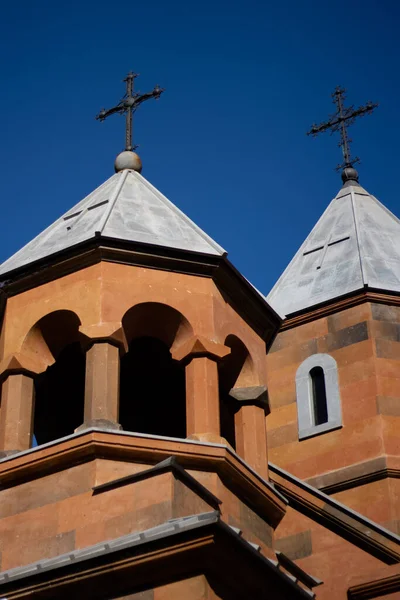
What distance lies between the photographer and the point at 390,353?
20.0 metres

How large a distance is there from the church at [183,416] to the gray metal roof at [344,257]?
Answer: 0.06 meters

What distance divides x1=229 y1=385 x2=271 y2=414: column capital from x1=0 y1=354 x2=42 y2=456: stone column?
2.31 m

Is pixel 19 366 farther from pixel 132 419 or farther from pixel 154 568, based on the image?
pixel 154 568

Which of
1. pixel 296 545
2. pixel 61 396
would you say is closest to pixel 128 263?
pixel 61 396

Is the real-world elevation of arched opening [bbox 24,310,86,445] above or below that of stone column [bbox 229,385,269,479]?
above

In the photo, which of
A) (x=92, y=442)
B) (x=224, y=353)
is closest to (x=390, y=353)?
(x=224, y=353)

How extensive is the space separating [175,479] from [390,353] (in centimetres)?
712

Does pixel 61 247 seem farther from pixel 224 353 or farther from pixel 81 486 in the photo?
pixel 81 486

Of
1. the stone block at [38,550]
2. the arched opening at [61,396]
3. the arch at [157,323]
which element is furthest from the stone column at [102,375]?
the arched opening at [61,396]

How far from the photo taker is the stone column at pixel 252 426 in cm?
1579

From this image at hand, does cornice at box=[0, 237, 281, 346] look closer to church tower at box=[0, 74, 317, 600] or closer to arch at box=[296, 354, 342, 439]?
church tower at box=[0, 74, 317, 600]

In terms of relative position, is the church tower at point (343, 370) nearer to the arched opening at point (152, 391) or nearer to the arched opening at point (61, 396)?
the arched opening at point (152, 391)

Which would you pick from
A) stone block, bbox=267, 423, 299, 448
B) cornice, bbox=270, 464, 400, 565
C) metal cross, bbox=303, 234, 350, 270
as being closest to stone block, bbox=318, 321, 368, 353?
stone block, bbox=267, 423, 299, 448

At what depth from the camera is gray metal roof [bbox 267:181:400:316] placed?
21.1 meters
